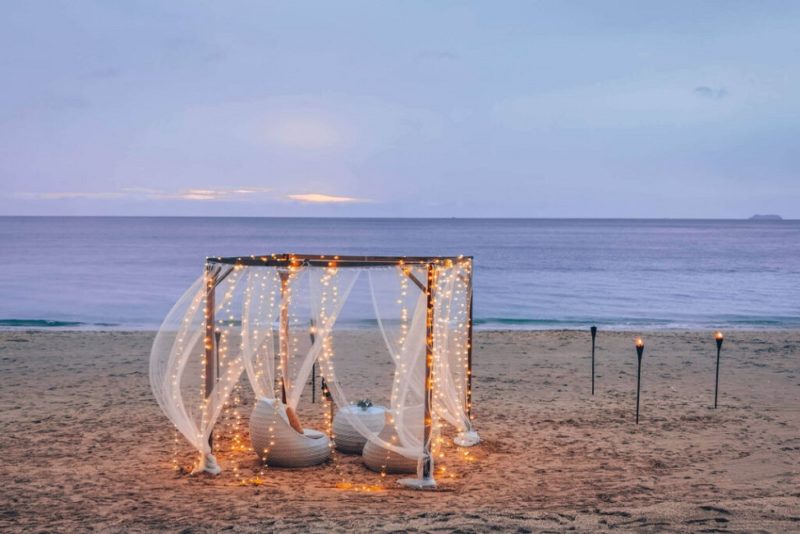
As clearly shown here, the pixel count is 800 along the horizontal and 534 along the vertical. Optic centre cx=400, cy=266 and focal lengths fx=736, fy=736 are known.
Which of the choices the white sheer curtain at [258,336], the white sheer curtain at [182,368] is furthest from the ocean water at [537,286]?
the white sheer curtain at [182,368]

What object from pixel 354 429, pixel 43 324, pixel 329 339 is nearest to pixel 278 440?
pixel 354 429

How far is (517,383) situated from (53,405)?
6901 millimetres

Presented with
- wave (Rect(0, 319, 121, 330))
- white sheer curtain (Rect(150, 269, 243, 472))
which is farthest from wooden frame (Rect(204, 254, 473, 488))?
wave (Rect(0, 319, 121, 330))

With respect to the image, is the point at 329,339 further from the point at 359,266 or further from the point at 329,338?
the point at 359,266

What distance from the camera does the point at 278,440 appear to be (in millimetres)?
7320

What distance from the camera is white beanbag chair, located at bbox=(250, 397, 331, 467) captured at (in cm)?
732

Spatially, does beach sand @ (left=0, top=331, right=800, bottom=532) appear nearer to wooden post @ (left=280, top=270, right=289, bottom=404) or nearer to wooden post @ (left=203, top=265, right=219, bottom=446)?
wooden post @ (left=203, top=265, right=219, bottom=446)

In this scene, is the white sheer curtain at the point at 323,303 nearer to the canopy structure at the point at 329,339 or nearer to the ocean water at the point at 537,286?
the canopy structure at the point at 329,339

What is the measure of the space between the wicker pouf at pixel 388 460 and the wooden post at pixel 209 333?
1.63m

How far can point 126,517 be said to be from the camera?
579 cm

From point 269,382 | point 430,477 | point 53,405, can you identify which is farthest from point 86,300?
point 430,477

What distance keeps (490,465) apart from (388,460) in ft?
3.59

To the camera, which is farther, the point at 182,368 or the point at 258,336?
the point at 258,336

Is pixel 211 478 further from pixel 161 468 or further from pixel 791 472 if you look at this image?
pixel 791 472
